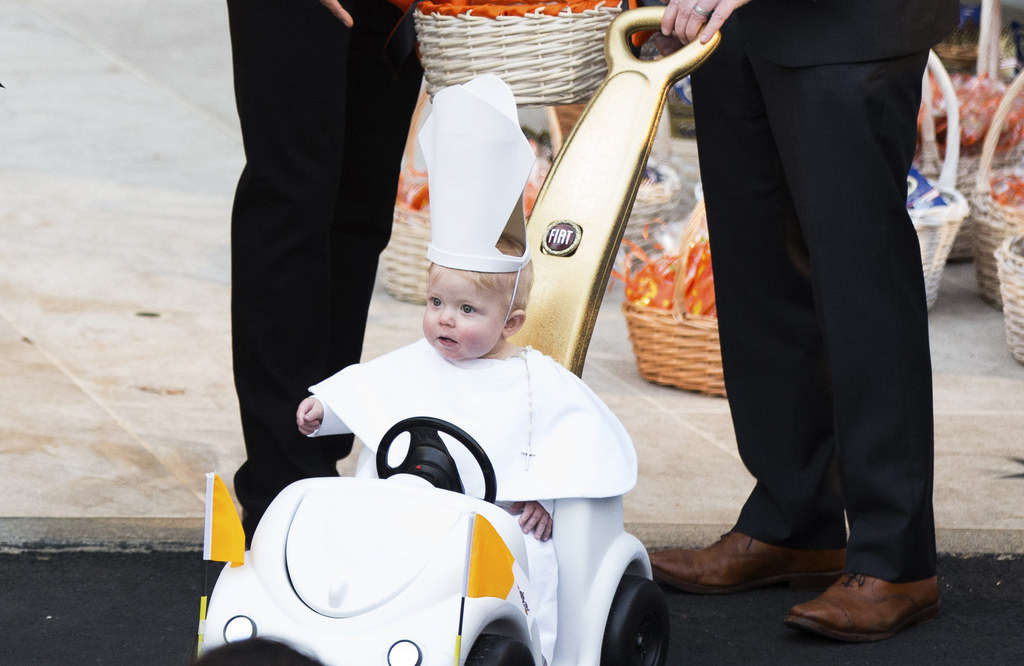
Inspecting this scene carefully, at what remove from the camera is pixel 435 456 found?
67.5 inches

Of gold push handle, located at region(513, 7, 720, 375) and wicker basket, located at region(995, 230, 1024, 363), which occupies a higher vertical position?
gold push handle, located at region(513, 7, 720, 375)

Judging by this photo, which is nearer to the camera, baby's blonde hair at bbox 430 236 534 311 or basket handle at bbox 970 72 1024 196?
baby's blonde hair at bbox 430 236 534 311

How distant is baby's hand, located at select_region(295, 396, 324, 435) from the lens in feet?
6.00

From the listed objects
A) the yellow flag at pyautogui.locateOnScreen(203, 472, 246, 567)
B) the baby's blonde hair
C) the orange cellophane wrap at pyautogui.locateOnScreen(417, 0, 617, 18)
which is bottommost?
the yellow flag at pyautogui.locateOnScreen(203, 472, 246, 567)

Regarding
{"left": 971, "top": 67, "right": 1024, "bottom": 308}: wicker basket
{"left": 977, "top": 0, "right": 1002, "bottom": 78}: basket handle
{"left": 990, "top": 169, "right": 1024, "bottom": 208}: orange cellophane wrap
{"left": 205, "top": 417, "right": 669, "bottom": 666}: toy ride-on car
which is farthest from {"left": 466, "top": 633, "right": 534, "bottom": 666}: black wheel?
{"left": 977, "top": 0, "right": 1002, "bottom": 78}: basket handle

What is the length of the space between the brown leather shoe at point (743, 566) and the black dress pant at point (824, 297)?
0.09ft

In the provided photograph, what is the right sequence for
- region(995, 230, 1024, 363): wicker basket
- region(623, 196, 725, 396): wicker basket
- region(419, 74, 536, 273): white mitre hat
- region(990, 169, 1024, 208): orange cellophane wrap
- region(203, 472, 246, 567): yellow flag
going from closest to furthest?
region(203, 472, 246, 567): yellow flag, region(419, 74, 536, 273): white mitre hat, region(623, 196, 725, 396): wicker basket, region(995, 230, 1024, 363): wicker basket, region(990, 169, 1024, 208): orange cellophane wrap

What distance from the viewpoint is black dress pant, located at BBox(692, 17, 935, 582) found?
2.04m

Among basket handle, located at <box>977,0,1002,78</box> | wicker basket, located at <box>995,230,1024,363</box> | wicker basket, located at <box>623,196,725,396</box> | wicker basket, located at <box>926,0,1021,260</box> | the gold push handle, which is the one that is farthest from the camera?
basket handle, located at <box>977,0,1002,78</box>

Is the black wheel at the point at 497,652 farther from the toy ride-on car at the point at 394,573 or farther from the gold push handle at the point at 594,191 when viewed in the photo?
the gold push handle at the point at 594,191

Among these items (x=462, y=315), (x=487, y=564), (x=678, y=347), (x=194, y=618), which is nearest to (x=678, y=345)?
(x=678, y=347)

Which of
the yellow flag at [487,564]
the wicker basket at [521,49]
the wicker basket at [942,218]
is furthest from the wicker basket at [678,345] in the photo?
the yellow flag at [487,564]

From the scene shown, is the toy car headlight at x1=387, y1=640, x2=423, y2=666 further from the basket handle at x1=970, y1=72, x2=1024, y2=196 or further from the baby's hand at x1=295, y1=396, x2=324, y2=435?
the basket handle at x1=970, y1=72, x2=1024, y2=196

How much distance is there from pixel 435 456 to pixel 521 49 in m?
0.66
